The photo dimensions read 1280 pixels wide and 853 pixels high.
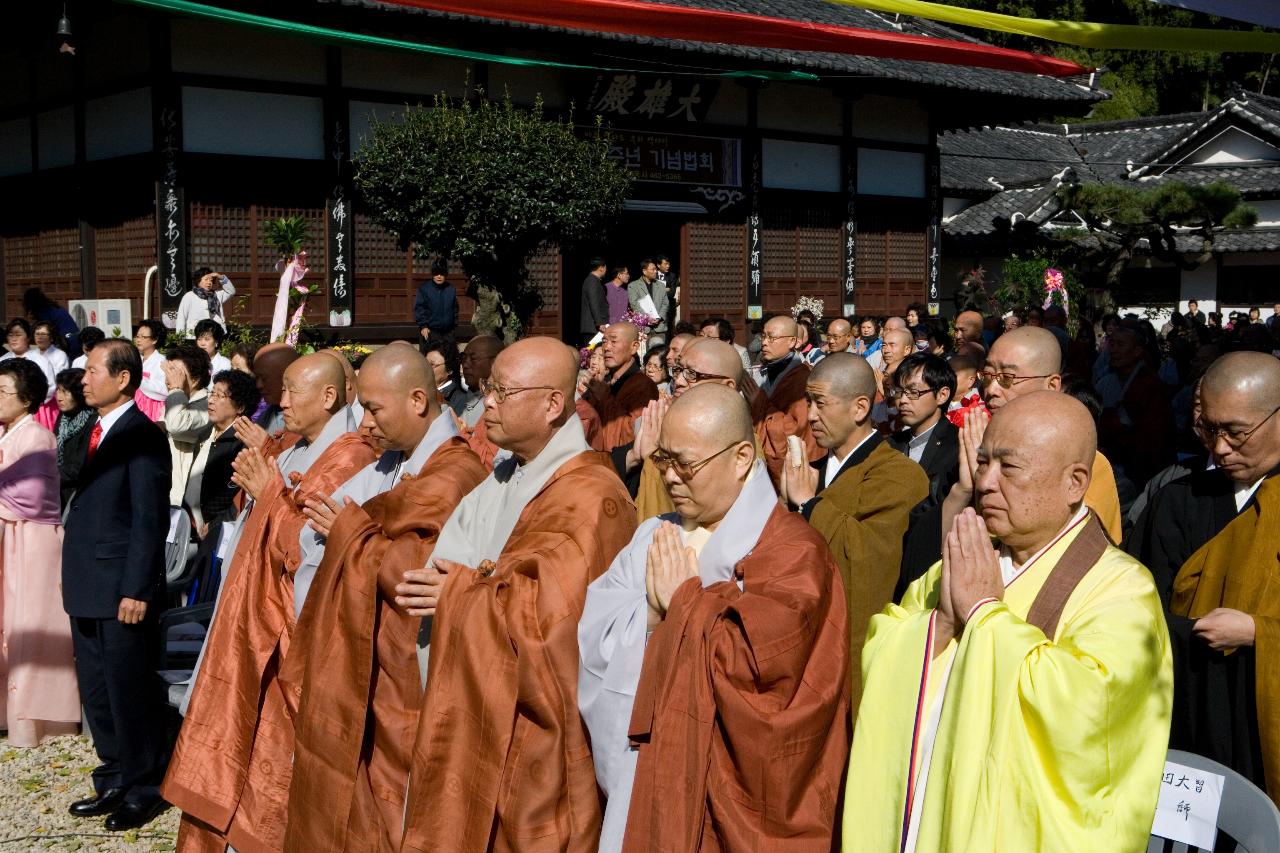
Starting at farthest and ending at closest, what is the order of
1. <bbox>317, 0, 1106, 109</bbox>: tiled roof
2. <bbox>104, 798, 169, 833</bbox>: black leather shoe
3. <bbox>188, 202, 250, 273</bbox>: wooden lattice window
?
1. <bbox>317, 0, 1106, 109</bbox>: tiled roof
2. <bbox>188, 202, 250, 273</bbox>: wooden lattice window
3. <bbox>104, 798, 169, 833</bbox>: black leather shoe

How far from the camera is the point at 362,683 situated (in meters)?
4.21

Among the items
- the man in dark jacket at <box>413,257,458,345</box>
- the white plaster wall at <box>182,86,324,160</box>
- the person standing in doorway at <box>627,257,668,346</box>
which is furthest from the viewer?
the person standing in doorway at <box>627,257,668,346</box>

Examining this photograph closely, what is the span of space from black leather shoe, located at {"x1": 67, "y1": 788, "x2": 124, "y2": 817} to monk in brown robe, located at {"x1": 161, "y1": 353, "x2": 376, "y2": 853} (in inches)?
34.4

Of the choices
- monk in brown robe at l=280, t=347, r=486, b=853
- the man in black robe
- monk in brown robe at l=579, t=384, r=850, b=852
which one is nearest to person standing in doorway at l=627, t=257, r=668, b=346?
monk in brown robe at l=280, t=347, r=486, b=853

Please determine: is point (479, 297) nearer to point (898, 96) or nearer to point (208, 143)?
point (208, 143)

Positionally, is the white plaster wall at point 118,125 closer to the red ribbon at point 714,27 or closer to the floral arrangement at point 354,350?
the floral arrangement at point 354,350

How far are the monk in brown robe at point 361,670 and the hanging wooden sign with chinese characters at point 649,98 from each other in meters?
12.3

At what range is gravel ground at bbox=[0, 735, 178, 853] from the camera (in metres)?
5.20

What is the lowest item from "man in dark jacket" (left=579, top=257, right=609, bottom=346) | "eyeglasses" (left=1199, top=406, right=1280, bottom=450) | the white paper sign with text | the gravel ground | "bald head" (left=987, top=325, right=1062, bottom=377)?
the gravel ground

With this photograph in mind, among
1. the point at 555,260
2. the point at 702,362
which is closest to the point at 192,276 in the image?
the point at 555,260

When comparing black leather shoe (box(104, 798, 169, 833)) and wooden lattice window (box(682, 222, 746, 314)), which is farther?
wooden lattice window (box(682, 222, 746, 314))

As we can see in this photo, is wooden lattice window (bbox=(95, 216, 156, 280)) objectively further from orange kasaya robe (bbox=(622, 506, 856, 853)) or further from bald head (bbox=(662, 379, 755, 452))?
orange kasaya robe (bbox=(622, 506, 856, 853))

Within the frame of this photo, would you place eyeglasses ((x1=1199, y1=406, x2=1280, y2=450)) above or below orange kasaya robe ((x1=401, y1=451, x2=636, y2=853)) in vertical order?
above

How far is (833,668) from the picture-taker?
10.4ft
